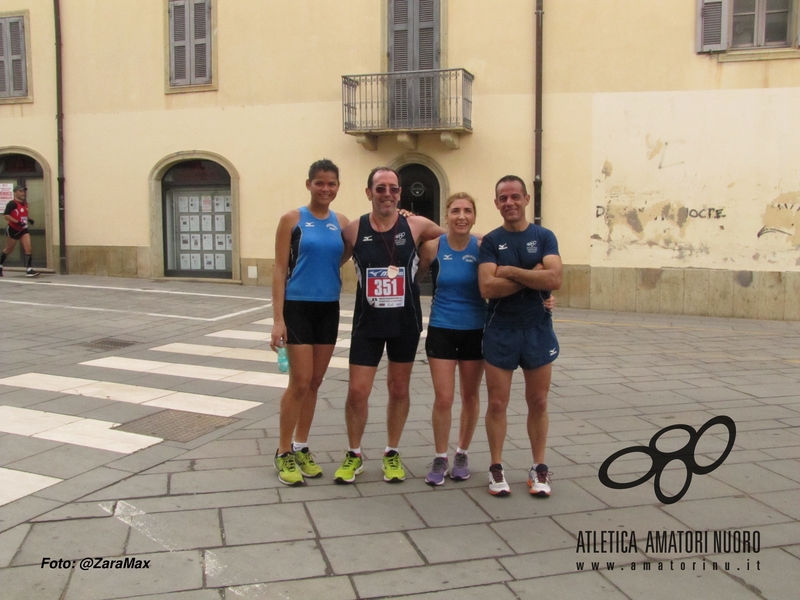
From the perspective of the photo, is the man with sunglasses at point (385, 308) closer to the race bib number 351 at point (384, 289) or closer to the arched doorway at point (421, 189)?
the race bib number 351 at point (384, 289)

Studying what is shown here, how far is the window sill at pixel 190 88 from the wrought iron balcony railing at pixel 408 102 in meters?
3.01

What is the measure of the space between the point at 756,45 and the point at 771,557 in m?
11.9

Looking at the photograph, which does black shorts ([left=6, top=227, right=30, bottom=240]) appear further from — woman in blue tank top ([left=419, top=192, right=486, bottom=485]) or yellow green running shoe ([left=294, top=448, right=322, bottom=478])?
woman in blue tank top ([left=419, top=192, right=486, bottom=485])

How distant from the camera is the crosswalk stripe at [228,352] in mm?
8578

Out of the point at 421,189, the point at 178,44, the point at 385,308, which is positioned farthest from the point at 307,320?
the point at 178,44

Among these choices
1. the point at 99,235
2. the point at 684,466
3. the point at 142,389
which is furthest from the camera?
the point at 99,235

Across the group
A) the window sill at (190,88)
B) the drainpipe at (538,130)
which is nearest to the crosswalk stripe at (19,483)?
the drainpipe at (538,130)

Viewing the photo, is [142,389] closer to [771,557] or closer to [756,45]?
[771,557]

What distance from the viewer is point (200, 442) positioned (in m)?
5.39

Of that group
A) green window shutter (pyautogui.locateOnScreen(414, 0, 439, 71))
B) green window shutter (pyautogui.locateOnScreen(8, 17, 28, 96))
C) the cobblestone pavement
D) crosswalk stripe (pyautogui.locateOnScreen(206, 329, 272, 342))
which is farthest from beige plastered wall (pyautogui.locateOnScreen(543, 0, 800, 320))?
green window shutter (pyautogui.locateOnScreen(8, 17, 28, 96))

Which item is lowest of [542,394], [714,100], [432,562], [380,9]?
[432,562]

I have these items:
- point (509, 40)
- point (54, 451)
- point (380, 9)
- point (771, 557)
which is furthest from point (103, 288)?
point (771, 557)

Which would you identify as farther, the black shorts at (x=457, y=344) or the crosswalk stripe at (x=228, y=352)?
the crosswalk stripe at (x=228, y=352)

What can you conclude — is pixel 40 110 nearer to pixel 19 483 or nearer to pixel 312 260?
pixel 19 483
